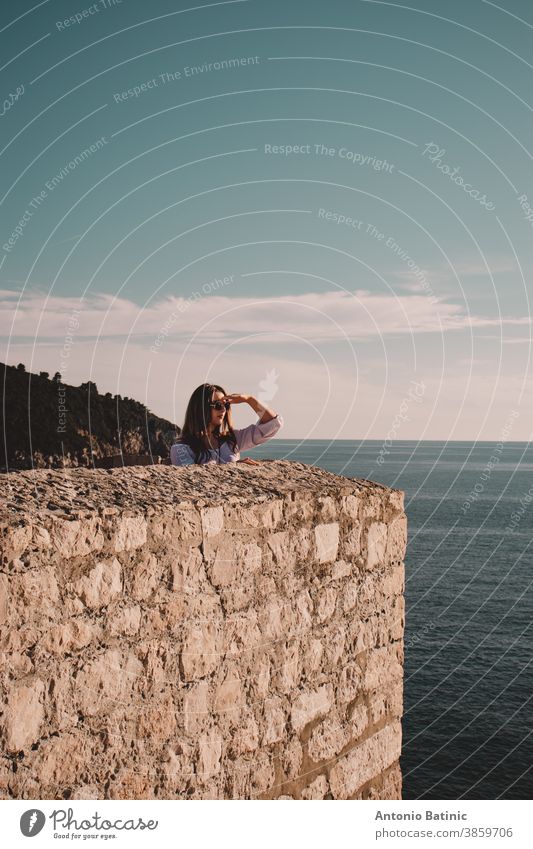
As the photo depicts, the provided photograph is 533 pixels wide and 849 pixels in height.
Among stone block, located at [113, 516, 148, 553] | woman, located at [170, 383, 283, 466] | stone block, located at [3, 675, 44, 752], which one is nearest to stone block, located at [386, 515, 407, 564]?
woman, located at [170, 383, 283, 466]

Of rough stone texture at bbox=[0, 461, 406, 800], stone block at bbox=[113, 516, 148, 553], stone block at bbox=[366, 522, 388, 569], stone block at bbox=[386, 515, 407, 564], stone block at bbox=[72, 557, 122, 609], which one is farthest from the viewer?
stone block at bbox=[386, 515, 407, 564]

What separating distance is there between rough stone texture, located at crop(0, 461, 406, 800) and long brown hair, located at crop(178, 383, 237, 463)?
0.96 meters

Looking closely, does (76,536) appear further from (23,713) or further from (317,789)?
(317,789)

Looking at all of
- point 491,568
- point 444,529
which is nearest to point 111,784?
point 491,568

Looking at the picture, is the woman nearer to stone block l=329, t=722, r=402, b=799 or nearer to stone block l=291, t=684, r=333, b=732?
stone block l=291, t=684, r=333, b=732

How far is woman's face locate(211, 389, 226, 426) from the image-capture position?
15.6 ft

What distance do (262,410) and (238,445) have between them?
0.44m

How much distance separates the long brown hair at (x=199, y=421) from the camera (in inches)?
183

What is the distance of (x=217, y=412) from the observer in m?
4.79

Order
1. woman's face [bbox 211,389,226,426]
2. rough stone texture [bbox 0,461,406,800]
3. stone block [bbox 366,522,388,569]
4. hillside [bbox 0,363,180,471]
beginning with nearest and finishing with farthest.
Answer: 1. rough stone texture [bbox 0,461,406,800]
2. stone block [bbox 366,522,388,569]
3. woman's face [bbox 211,389,226,426]
4. hillside [bbox 0,363,180,471]

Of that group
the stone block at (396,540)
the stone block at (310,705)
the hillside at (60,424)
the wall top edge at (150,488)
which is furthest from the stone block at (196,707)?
the hillside at (60,424)

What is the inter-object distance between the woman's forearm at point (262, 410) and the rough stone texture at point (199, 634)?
4.16ft

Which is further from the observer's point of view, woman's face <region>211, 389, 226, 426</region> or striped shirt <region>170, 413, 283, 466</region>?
woman's face <region>211, 389, 226, 426</region>

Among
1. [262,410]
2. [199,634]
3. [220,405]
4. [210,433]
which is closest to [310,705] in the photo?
[199,634]
